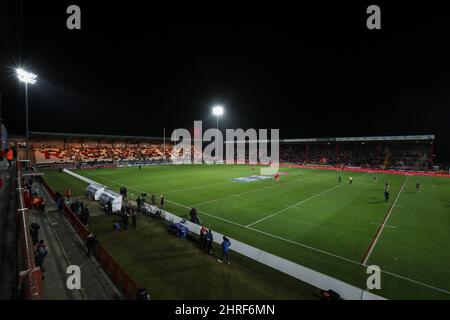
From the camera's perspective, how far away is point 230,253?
12.6 metres

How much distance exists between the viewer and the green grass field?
1090 cm

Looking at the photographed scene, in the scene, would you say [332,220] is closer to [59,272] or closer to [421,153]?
[59,272]

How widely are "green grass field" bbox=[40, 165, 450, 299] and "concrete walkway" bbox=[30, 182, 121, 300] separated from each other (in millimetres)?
7786

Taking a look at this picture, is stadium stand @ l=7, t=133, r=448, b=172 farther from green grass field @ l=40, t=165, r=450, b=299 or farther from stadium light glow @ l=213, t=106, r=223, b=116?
green grass field @ l=40, t=165, r=450, b=299

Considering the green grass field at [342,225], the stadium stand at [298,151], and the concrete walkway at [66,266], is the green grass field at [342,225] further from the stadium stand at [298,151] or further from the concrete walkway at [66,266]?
the stadium stand at [298,151]

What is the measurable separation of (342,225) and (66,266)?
16496mm

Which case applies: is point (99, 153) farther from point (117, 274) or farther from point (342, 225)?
point (342, 225)

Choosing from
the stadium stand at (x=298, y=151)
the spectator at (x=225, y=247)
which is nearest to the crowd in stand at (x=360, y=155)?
the stadium stand at (x=298, y=151)

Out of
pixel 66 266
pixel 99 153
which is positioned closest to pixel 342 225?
pixel 66 266

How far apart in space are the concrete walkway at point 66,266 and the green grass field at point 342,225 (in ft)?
25.5

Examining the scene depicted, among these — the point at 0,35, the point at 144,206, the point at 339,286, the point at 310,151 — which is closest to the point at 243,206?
the point at 144,206

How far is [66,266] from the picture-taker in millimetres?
10250

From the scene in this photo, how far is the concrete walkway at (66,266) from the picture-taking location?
8379mm

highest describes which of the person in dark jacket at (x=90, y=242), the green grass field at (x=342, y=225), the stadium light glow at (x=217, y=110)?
the stadium light glow at (x=217, y=110)
